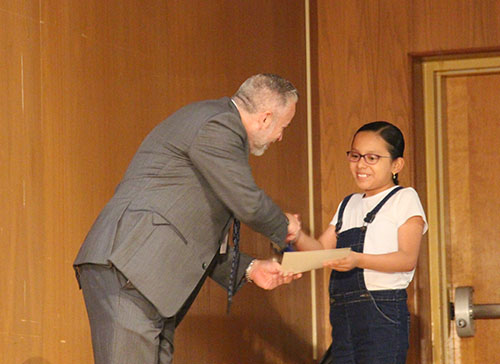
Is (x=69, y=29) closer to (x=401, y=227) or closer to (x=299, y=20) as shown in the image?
(x=401, y=227)

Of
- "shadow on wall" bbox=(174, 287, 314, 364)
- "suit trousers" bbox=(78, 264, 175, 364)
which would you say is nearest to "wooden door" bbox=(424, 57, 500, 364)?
"shadow on wall" bbox=(174, 287, 314, 364)

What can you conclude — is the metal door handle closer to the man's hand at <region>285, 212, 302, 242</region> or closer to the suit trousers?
the man's hand at <region>285, 212, 302, 242</region>

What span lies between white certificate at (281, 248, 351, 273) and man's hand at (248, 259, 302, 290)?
3 cm

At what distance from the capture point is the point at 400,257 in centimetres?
287

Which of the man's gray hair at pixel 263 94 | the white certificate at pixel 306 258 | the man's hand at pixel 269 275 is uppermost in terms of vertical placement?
the man's gray hair at pixel 263 94

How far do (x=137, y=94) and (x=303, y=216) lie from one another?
1641 millimetres

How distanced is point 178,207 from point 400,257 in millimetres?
980

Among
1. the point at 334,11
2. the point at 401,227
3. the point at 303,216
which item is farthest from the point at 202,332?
the point at 334,11

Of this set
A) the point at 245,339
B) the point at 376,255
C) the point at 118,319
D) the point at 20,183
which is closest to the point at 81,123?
the point at 20,183

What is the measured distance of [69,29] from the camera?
98.2 inches

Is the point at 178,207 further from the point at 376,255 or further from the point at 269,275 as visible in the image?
the point at 376,255

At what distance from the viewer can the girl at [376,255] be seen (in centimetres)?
290

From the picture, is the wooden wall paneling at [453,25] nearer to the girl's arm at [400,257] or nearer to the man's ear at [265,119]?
the girl's arm at [400,257]

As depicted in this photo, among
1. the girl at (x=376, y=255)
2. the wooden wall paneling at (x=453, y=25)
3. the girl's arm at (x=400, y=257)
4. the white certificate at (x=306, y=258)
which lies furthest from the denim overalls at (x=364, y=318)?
the wooden wall paneling at (x=453, y=25)
